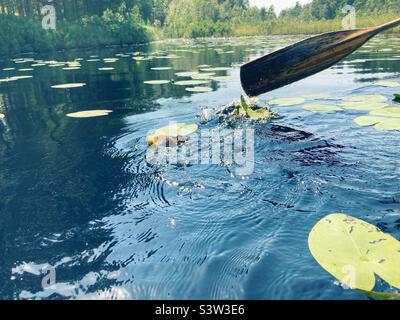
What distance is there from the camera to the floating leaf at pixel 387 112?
3217 millimetres

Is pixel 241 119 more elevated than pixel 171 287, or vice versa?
pixel 241 119

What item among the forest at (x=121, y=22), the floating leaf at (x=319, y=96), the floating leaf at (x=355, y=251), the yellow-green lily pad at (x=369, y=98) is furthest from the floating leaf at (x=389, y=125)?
the forest at (x=121, y=22)

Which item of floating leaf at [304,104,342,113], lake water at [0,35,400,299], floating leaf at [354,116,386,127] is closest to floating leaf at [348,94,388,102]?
floating leaf at [304,104,342,113]

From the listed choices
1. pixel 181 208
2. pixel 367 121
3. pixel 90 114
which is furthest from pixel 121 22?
pixel 181 208

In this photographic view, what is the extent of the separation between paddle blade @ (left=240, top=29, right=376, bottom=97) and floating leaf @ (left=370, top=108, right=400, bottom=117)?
3.09 feet

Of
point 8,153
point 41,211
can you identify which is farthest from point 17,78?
point 41,211

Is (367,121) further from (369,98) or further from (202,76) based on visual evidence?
(202,76)

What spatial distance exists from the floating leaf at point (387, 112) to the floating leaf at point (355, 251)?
83.3 inches

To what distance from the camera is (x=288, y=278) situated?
1356 mm

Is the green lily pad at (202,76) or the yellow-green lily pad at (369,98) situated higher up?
the green lily pad at (202,76)

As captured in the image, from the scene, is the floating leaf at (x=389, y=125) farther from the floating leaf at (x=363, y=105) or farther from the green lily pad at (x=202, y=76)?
the green lily pad at (x=202, y=76)

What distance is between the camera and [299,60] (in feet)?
9.07
